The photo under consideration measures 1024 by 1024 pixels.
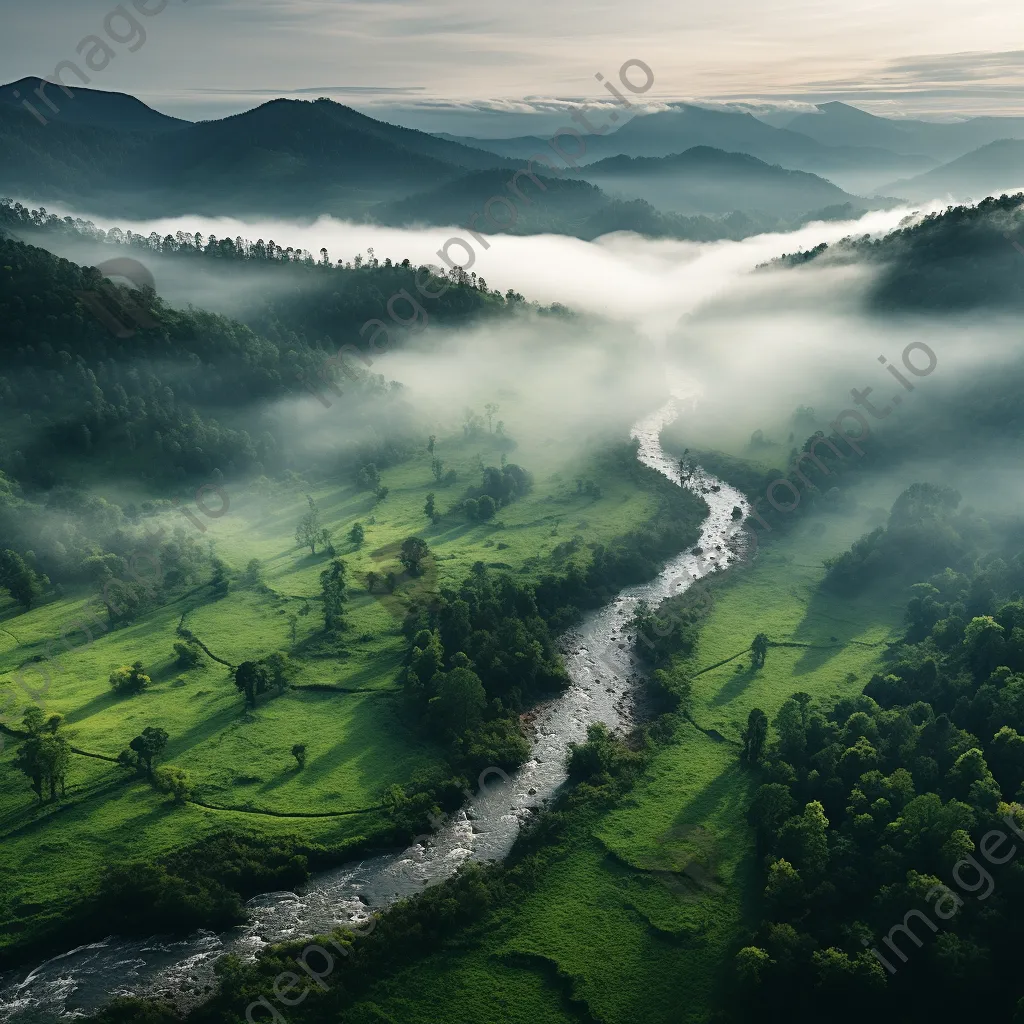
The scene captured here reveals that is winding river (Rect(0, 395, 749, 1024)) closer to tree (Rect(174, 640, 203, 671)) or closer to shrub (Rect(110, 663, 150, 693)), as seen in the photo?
shrub (Rect(110, 663, 150, 693))

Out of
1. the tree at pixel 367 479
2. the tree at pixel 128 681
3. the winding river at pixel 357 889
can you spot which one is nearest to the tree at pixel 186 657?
the tree at pixel 128 681

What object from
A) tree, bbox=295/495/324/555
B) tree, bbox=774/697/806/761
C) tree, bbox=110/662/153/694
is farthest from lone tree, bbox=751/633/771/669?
tree, bbox=110/662/153/694

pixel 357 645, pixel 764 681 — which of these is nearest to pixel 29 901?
pixel 357 645

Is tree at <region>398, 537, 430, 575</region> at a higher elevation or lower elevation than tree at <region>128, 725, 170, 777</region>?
higher

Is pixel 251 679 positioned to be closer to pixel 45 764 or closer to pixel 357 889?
pixel 45 764

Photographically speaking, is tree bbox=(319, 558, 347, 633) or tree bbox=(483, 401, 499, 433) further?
tree bbox=(483, 401, 499, 433)

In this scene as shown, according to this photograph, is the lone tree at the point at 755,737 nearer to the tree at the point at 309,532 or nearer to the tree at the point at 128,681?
the tree at the point at 128,681

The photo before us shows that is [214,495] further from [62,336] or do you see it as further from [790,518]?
[790,518]
